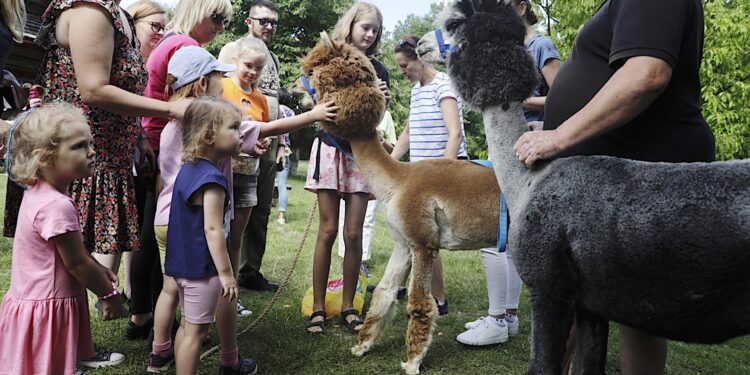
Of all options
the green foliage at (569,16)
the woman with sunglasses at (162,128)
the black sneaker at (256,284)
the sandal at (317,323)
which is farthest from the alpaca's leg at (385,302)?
the green foliage at (569,16)

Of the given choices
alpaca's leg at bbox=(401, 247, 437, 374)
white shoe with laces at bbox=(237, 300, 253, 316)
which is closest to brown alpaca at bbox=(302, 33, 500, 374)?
alpaca's leg at bbox=(401, 247, 437, 374)

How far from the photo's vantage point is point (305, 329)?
413 cm

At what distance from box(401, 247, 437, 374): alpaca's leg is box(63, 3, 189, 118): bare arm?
1.77m

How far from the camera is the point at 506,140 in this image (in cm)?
214

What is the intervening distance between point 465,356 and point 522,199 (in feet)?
7.02

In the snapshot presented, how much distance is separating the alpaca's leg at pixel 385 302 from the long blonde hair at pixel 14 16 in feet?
7.94

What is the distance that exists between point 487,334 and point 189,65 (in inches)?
107

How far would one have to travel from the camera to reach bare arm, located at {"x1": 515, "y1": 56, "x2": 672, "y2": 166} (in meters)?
1.74

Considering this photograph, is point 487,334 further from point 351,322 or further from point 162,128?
point 162,128

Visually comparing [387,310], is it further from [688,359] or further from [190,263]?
[688,359]

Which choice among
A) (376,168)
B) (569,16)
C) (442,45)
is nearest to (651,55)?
(442,45)

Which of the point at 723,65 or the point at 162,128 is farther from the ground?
the point at 723,65

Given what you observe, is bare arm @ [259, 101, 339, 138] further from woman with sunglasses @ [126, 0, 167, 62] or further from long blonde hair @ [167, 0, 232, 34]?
woman with sunglasses @ [126, 0, 167, 62]

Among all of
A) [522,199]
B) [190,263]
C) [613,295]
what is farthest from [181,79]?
[613,295]
